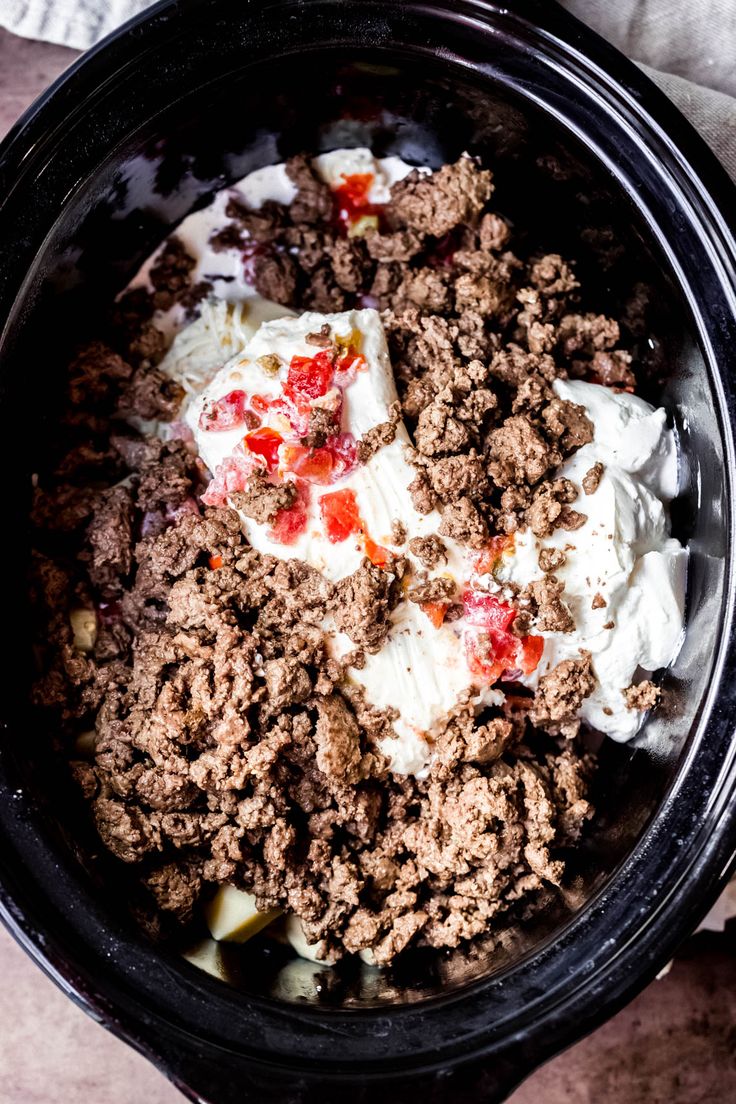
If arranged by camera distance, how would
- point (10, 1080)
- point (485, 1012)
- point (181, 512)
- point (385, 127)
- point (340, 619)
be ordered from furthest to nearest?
1. point (10, 1080)
2. point (385, 127)
3. point (181, 512)
4. point (340, 619)
5. point (485, 1012)

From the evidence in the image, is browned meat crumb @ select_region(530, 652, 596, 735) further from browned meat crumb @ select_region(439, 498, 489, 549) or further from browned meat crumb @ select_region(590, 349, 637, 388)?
browned meat crumb @ select_region(590, 349, 637, 388)

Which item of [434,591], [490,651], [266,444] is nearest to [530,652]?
[490,651]

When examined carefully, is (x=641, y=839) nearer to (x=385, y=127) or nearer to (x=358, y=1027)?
(x=358, y=1027)

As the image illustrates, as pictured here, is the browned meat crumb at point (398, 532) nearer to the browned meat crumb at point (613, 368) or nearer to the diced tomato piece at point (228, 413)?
the diced tomato piece at point (228, 413)

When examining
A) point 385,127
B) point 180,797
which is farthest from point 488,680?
point 385,127

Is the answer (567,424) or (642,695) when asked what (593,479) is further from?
(642,695)
